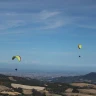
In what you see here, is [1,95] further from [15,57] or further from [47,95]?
[15,57]

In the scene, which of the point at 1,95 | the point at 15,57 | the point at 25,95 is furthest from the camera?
the point at 25,95

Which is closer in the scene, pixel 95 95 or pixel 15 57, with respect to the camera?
pixel 15 57

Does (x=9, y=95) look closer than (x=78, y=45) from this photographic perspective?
No

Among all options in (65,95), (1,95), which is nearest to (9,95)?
(1,95)

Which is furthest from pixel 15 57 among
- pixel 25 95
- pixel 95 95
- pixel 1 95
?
pixel 95 95

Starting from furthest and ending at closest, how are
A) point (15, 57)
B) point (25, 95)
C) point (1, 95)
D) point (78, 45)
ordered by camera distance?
point (25, 95) → point (1, 95) → point (78, 45) → point (15, 57)

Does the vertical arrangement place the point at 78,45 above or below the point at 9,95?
above

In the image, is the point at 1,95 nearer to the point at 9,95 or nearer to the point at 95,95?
the point at 9,95

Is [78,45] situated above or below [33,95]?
above

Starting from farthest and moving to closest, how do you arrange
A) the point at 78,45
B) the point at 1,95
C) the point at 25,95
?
the point at 25,95 → the point at 1,95 → the point at 78,45
